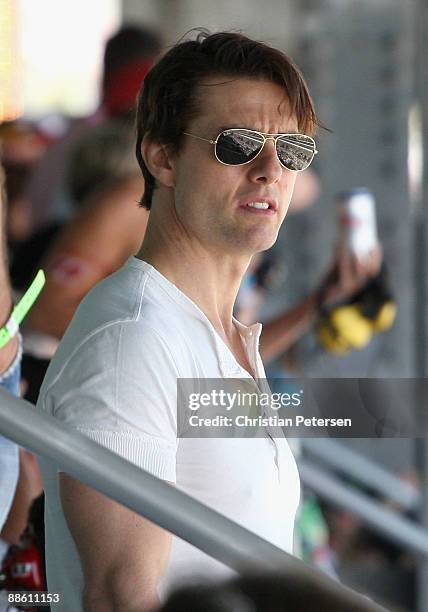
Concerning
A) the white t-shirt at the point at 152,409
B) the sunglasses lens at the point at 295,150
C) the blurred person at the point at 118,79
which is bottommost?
the white t-shirt at the point at 152,409

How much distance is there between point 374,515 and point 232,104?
6.80 feet

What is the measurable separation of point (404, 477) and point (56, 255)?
8.05ft

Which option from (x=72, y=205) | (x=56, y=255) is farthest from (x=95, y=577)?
(x=72, y=205)

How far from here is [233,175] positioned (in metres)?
1.46

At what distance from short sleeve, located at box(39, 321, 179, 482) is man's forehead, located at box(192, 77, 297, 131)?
10.9 inches

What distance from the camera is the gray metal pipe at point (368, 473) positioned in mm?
4070

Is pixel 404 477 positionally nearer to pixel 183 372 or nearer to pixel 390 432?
pixel 390 432

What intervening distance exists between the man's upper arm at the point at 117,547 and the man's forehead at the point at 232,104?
470mm

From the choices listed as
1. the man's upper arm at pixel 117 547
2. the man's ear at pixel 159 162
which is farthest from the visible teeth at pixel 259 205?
the man's upper arm at pixel 117 547

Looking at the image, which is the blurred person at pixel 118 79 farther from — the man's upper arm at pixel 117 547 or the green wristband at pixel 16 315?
the man's upper arm at pixel 117 547

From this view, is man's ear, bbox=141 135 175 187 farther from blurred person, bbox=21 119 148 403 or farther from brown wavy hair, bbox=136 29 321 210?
blurred person, bbox=21 119 148 403

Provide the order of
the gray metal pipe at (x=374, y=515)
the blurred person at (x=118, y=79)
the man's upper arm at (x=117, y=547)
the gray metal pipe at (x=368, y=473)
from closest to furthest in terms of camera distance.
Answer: the man's upper arm at (x=117, y=547)
the blurred person at (x=118, y=79)
the gray metal pipe at (x=374, y=515)
the gray metal pipe at (x=368, y=473)

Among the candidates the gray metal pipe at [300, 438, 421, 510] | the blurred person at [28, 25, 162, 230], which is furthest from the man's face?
the gray metal pipe at [300, 438, 421, 510]

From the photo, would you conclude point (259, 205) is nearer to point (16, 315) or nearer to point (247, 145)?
point (247, 145)
